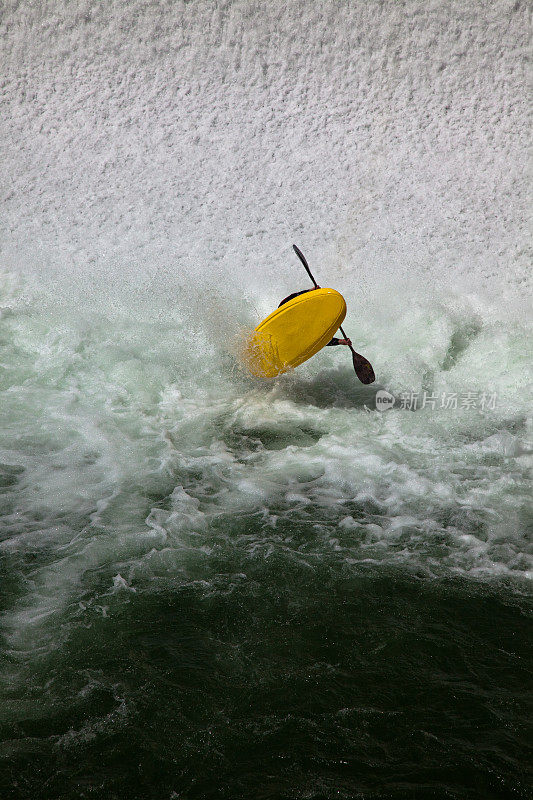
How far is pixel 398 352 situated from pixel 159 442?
2344 mm

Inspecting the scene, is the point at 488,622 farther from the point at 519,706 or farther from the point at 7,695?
the point at 7,695

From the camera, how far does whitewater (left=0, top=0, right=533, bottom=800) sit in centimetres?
205

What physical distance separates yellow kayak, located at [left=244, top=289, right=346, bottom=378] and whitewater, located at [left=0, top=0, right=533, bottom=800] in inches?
12.3

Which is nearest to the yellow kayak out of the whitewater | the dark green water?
the whitewater

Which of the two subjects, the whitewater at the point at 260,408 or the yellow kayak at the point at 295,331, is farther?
the yellow kayak at the point at 295,331

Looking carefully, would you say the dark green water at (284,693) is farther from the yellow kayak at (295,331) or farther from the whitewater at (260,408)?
the yellow kayak at (295,331)

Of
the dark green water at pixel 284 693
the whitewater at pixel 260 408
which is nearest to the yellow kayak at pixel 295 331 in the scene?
the whitewater at pixel 260 408

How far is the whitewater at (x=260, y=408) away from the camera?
2.05 metres

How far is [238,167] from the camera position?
237 inches

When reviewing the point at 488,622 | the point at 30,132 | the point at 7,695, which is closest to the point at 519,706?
the point at 488,622

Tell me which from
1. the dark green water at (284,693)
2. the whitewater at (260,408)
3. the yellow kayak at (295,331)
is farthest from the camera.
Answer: the yellow kayak at (295,331)

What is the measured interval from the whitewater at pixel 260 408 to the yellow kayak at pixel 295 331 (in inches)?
12.3

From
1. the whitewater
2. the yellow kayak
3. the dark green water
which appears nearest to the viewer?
the dark green water

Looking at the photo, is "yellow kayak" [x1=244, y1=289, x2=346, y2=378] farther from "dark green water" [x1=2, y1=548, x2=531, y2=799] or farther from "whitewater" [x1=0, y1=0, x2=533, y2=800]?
"dark green water" [x1=2, y1=548, x2=531, y2=799]
